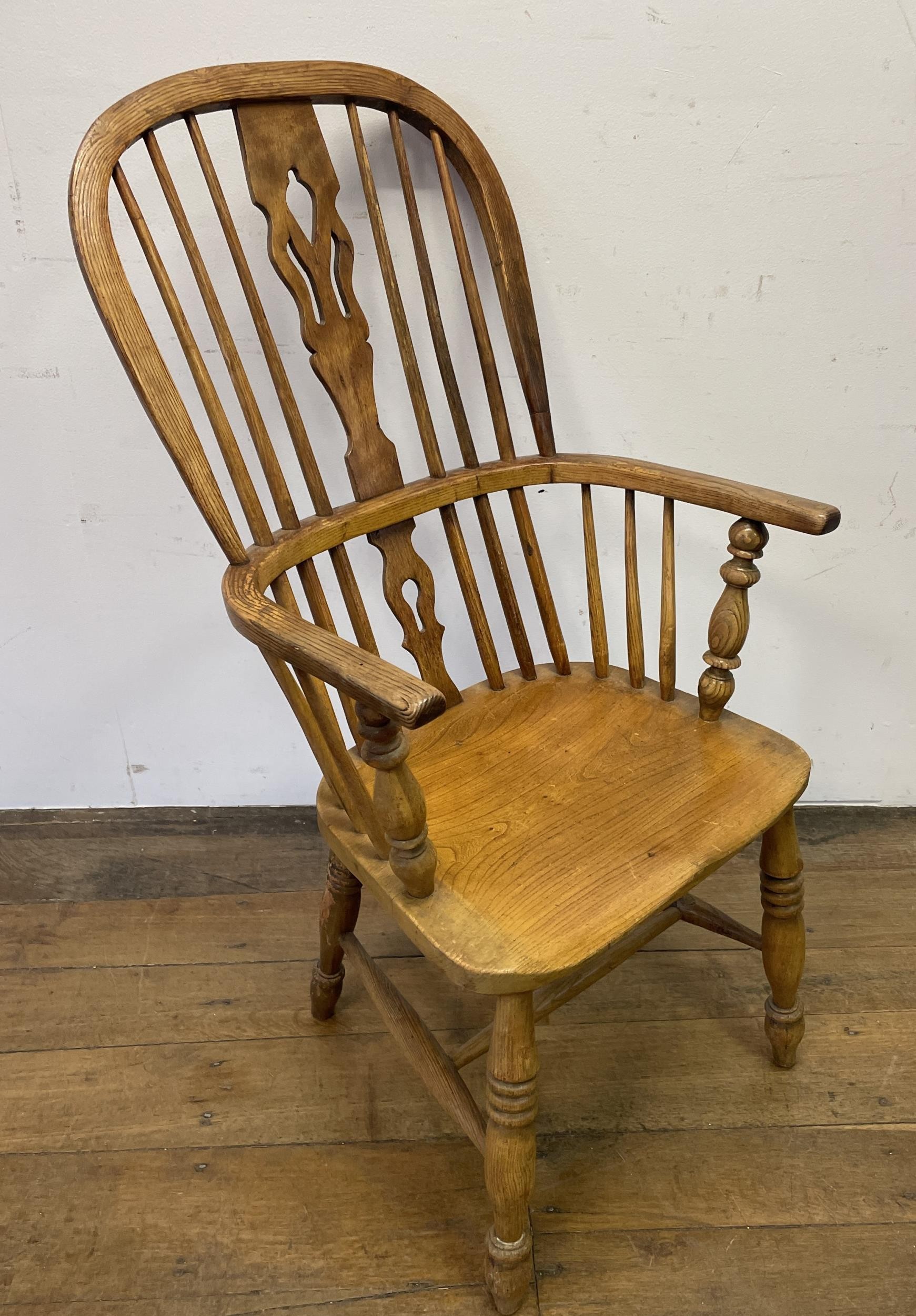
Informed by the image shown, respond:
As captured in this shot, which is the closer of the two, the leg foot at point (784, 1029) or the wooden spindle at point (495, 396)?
the wooden spindle at point (495, 396)

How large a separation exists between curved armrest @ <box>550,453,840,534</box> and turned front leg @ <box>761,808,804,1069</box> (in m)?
0.34

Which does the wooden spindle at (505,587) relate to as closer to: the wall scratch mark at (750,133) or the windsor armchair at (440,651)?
the windsor armchair at (440,651)

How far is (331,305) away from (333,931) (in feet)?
2.68

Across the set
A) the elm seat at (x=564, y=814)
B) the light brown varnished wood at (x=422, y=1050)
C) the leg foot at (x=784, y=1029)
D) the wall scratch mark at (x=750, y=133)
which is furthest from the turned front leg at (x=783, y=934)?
the wall scratch mark at (x=750, y=133)

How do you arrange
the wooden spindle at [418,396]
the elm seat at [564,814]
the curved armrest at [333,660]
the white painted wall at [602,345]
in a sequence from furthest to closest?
the white painted wall at [602,345]
the wooden spindle at [418,396]
the elm seat at [564,814]
the curved armrest at [333,660]

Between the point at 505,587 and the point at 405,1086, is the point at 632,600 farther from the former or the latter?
the point at 405,1086

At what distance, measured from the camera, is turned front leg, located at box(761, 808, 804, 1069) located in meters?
1.20

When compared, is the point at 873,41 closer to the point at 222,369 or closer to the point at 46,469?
the point at 222,369

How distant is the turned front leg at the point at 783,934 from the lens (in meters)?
1.20

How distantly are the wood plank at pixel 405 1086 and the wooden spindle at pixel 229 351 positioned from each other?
0.77 metres

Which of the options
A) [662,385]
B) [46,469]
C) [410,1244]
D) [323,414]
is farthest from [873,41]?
[410,1244]

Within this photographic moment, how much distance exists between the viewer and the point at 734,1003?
4.79 ft

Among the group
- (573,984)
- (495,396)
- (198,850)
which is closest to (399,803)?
(573,984)

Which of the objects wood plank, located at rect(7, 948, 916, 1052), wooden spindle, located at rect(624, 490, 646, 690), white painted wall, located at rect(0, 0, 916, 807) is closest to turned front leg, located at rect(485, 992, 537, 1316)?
wood plank, located at rect(7, 948, 916, 1052)
